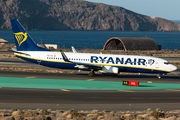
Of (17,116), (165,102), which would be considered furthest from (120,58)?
(17,116)

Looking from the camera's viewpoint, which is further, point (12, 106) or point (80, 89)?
point (80, 89)

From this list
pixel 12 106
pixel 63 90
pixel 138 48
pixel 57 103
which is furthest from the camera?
pixel 138 48

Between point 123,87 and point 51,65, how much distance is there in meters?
15.2

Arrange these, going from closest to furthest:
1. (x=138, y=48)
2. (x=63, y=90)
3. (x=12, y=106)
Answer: (x=12, y=106)
(x=63, y=90)
(x=138, y=48)

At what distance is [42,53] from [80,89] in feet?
49.9

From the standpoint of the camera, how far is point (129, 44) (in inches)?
4328

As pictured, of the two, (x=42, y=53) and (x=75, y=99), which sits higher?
(x=42, y=53)

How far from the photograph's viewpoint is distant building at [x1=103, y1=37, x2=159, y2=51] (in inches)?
4313

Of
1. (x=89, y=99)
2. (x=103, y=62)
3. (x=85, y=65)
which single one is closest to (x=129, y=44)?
(x=103, y=62)

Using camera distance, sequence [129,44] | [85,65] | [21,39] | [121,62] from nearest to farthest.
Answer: [85,65] < [121,62] < [21,39] < [129,44]

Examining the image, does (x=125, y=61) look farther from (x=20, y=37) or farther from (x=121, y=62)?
(x=20, y=37)

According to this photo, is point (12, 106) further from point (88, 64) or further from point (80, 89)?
point (88, 64)

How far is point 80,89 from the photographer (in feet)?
121

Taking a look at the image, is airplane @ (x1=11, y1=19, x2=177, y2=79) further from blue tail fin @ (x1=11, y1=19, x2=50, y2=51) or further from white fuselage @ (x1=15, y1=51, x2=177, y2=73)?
blue tail fin @ (x1=11, y1=19, x2=50, y2=51)
